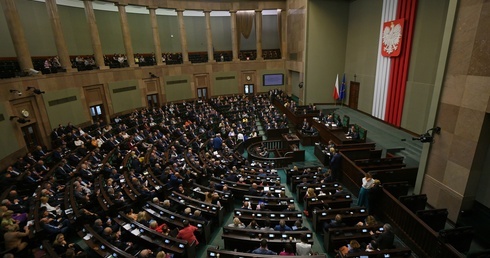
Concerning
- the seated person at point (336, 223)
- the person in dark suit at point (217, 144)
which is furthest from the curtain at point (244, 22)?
the seated person at point (336, 223)

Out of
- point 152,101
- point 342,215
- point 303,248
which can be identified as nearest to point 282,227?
point 303,248

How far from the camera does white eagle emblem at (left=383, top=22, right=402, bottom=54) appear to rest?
1333cm

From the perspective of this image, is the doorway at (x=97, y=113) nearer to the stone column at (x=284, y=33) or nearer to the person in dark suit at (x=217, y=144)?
the person in dark suit at (x=217, y=144)

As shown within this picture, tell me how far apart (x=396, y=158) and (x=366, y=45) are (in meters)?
9.97

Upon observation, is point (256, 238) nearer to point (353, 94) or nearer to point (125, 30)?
point (353, 94)

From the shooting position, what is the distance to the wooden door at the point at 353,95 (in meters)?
18.1

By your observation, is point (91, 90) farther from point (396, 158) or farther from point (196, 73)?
point (396, 158)

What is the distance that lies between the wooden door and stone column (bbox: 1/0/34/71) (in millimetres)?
19695

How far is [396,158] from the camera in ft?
31.7

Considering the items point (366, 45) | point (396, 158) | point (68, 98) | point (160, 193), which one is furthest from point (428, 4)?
point (68, 98)

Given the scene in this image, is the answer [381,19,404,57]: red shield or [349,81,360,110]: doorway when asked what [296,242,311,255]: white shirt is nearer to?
[381,19,404,57]: red shield

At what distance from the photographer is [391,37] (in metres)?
13.9

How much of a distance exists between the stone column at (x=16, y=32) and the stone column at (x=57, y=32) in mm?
1934

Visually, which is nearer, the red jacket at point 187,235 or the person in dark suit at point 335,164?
the red jacket at point 187,235
